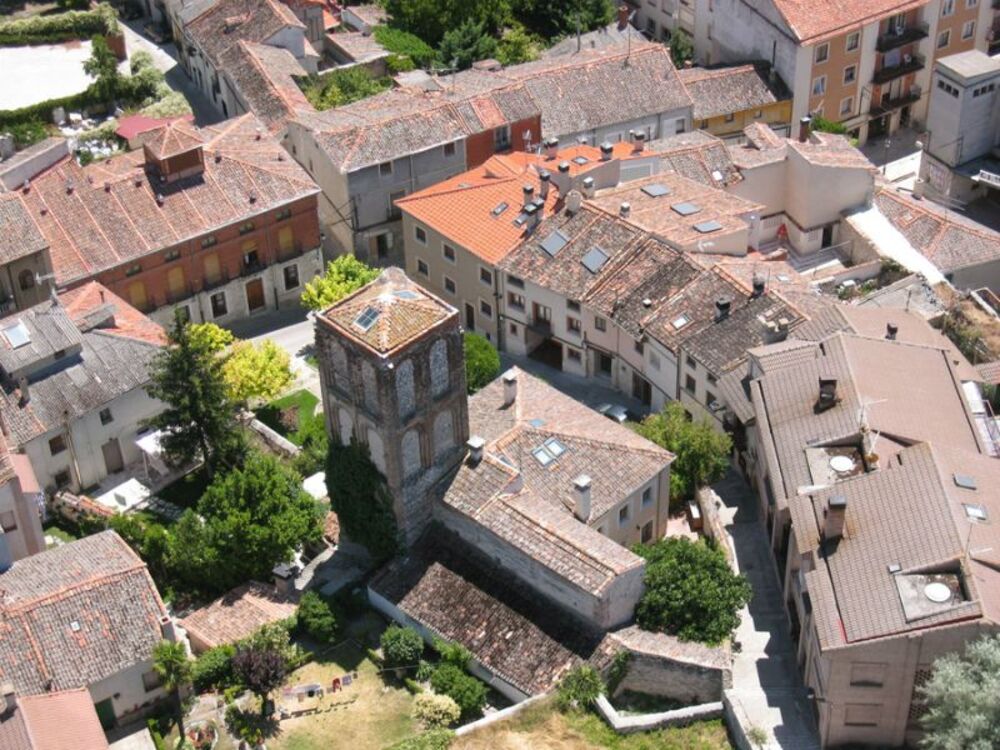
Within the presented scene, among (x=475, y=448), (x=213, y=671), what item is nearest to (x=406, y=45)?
(x=475, y=448)

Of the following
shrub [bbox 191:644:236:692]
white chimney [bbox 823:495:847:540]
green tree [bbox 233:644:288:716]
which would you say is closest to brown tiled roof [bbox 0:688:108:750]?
shrub [bbox 191:644:236:692]

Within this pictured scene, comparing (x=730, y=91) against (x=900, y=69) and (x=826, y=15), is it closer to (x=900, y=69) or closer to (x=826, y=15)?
(x=826, y=15)

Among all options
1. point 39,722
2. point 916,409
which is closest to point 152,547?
point 39,722

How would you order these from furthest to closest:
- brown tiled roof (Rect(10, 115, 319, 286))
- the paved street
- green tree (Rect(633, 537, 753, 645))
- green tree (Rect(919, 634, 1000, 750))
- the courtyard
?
the courtyard < brown tiled roof (Rect(10, 115, 319, 286)) < green tree (Rect(633, 537, 753, 645)) < the paved street < green tree (Rect(919, 634, 1000, 750))

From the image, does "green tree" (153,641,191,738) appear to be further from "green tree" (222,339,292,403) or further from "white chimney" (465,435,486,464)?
"green tree" (222,339,292,403)

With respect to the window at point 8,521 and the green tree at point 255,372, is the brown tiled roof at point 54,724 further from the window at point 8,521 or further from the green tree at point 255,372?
the green tree at point 255,372

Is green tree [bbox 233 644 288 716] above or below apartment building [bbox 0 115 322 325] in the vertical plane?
below

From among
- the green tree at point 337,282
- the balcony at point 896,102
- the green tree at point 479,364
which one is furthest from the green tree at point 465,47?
the green tree at point 479,364
